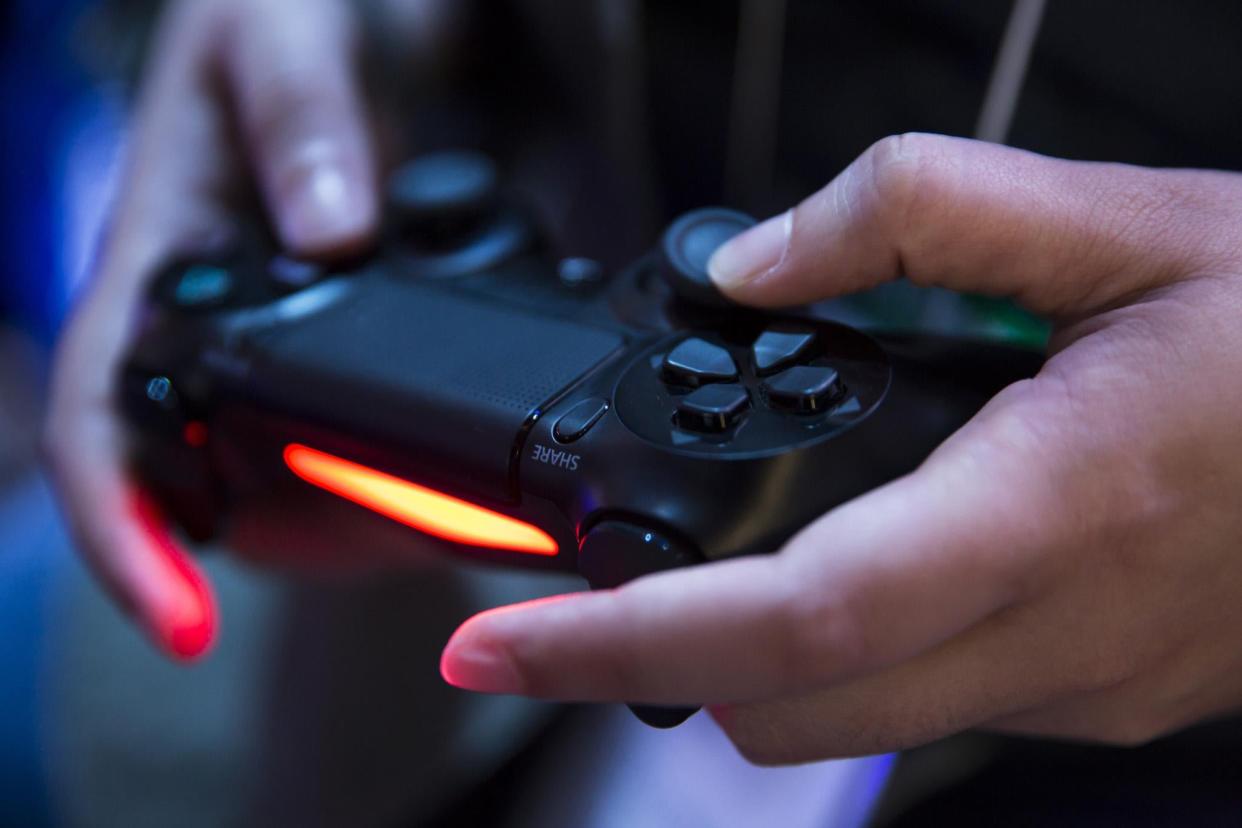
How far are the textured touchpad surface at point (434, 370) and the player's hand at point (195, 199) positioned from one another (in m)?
0.09

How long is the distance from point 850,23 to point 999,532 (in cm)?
42

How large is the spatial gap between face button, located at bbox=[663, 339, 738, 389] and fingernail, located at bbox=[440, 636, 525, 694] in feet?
0.39

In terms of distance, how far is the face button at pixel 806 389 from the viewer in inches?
14.5

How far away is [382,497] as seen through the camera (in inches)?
18.0

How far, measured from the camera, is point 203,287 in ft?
1.72

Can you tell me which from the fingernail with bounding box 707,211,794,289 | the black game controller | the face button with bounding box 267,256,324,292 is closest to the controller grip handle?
the black game controller

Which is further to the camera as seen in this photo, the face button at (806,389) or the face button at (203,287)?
the face button at (203,287)

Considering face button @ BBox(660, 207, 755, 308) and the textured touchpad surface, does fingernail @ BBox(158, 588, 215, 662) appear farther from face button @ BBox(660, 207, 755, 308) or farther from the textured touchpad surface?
face button @ BBox(660, 207, 755, 308)

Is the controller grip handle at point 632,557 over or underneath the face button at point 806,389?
underneath

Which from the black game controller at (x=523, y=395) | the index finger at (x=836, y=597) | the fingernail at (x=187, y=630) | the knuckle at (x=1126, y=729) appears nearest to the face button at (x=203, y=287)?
the black game controller at (x=523, y=395)

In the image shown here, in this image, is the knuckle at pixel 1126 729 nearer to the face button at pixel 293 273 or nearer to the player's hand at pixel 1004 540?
the player's hand at pixel 1004 540

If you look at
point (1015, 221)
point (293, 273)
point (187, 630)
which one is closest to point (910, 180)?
point (1015, 221)

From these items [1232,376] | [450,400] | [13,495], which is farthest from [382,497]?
[13,495]

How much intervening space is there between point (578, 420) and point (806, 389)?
0.08 m
